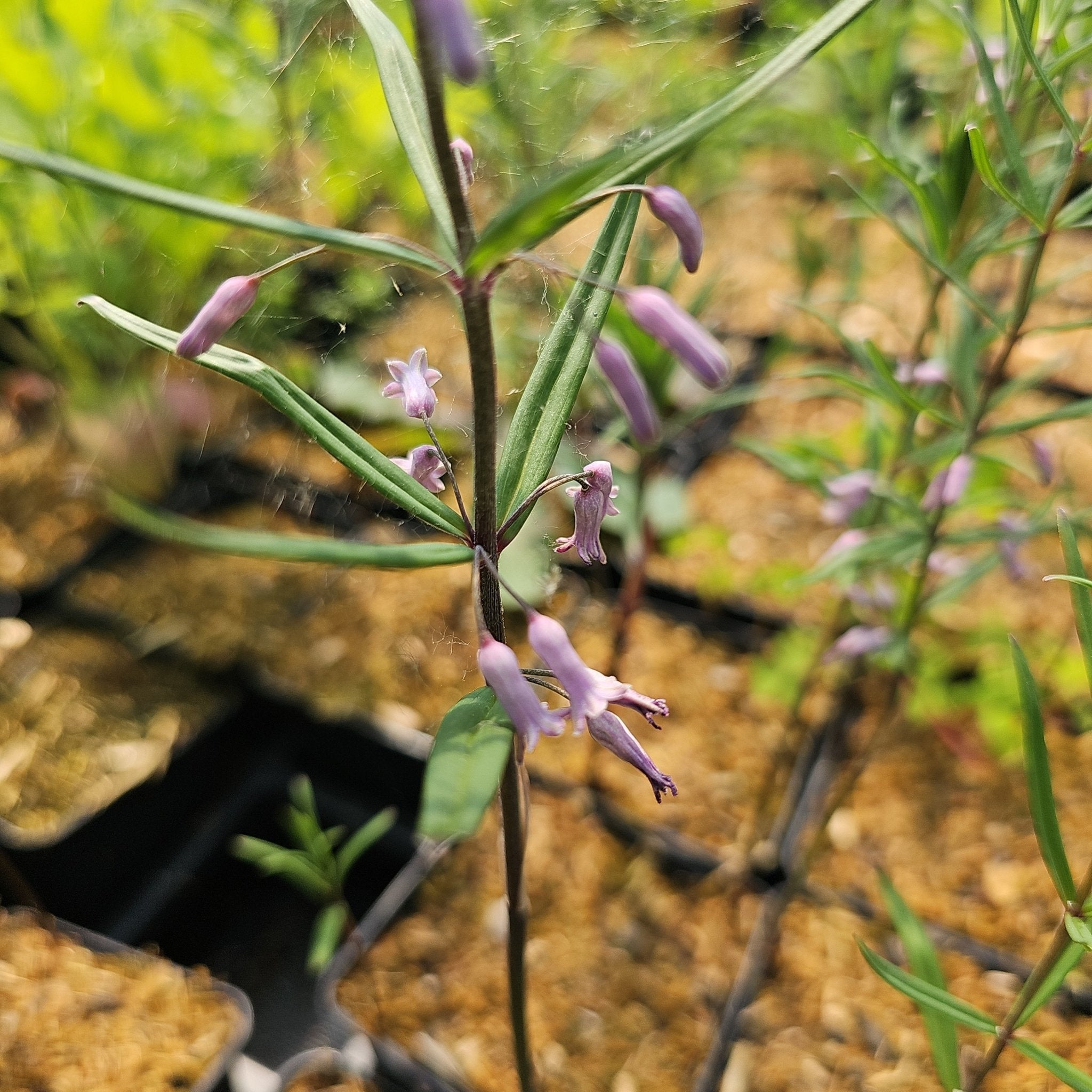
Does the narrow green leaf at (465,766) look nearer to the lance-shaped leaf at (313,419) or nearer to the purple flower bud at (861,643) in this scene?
the lance-shaped leaf at (313,419)

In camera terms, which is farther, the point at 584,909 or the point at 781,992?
the point at 584,909

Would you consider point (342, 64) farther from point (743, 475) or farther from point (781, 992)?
point (781, 992)

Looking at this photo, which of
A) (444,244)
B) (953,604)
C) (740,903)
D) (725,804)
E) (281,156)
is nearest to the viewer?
(444,244)

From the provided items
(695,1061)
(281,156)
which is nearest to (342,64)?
(281,156)

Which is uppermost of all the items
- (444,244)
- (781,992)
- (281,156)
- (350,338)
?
(444,244)

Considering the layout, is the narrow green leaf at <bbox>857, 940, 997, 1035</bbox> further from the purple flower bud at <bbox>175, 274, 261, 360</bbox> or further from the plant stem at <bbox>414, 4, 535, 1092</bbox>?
the purple flower bud at <bbox>175, 274, 261, 360</bbox>

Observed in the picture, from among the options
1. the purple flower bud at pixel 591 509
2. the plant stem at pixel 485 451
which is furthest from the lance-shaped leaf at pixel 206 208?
the purple flower bud at pixel 591 509
